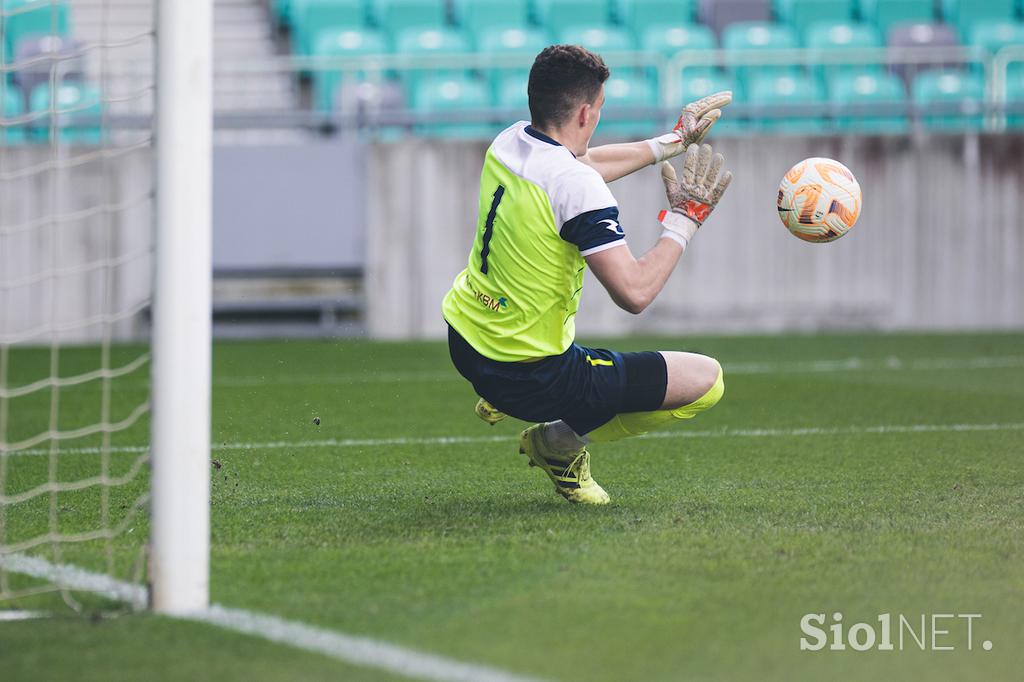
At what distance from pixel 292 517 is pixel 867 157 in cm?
1016

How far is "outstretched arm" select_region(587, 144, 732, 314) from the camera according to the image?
13.7 feet

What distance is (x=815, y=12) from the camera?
51.5 ft

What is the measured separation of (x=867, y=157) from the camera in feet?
43.7

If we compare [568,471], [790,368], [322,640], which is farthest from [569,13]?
[322,640]

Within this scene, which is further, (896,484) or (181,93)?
(896,484)

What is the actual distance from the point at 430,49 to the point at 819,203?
33.2ft

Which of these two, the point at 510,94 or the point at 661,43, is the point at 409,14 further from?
the point at 661,43

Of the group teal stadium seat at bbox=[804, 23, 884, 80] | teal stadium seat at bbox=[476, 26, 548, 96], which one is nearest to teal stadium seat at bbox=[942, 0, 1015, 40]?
teal stadium seat at bbox=[804, 23, 884, 80]

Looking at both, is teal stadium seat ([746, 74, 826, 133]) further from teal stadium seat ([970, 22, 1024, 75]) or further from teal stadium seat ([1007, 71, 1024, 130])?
teal stadium seat ([970, 22, 1024, 75])

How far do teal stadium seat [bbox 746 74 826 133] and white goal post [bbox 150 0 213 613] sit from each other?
10793 mm

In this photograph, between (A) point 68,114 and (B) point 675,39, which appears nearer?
(A) point 68,114

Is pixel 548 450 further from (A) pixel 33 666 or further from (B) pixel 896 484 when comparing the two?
(A) pixel 33 666

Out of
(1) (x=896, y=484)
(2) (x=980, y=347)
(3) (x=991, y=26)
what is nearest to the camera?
(1) (x=896, y=484)

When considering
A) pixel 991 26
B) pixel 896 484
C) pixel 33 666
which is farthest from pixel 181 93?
pixel 991 26
